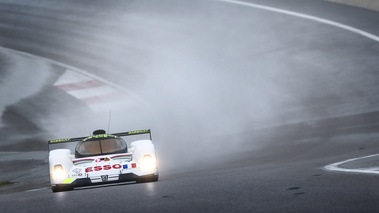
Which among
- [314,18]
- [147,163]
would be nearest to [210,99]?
[314,18]

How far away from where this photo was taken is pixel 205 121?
17266mm

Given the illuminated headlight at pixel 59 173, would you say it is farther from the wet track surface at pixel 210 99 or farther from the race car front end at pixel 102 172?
the wet track surface at pixel 210 99

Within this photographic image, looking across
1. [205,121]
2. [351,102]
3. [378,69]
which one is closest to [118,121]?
[205,121]

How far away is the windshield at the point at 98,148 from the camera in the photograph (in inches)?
417

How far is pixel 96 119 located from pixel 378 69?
8202 mm

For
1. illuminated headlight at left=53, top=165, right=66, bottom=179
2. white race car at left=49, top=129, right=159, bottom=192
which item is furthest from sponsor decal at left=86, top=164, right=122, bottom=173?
illuminated headlight at left=53, top=165, right=66, bottom=179

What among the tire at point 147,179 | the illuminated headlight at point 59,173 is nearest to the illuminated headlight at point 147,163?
the tire at point 147,179

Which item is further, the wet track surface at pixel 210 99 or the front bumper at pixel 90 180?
the front bumper at pixel 90 180

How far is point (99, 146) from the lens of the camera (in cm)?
1064

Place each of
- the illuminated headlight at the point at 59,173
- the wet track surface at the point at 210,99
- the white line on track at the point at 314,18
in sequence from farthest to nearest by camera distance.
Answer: the white line on track at the point at 314,18 → the illuminated headlight at the point at 59,173 → the wet track surface at the point at 210,99

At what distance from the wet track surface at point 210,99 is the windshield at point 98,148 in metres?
0.88

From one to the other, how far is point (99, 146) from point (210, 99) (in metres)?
8.54

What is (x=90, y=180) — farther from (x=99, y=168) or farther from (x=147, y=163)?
(x=147, y=163)

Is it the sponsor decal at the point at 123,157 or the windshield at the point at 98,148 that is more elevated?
the windshield at the point at 98,148
